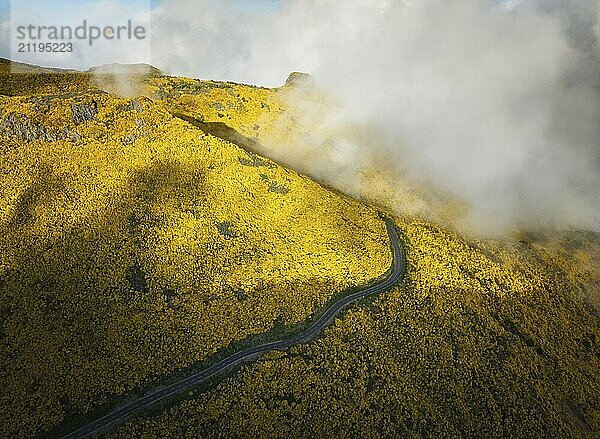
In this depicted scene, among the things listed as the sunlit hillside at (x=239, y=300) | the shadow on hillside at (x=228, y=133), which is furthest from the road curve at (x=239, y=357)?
the shadow on hillside at (x=228, y=133)

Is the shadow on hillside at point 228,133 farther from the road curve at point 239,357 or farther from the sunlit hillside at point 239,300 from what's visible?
the road curve at point 239,357

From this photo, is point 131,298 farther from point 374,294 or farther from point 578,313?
point 578,313

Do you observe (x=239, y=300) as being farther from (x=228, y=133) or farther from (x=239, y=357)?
(x=228, y=133)

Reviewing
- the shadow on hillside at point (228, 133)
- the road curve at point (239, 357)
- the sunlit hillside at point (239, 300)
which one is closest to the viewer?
the road curve at point (239, 357)

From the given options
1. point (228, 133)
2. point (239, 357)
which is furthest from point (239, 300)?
point (228, 133)

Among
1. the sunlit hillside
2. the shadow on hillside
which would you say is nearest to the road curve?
the sunlit hillside

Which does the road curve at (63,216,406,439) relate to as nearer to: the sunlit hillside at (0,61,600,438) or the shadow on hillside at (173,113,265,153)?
the sunlit hillside at (0,61,600,438)

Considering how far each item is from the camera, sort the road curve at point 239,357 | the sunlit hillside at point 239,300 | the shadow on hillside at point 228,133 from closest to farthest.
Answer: the road curve at point 239,357, the sunlit hillside at point 239,300, the shadow on hillside at point 228,133
